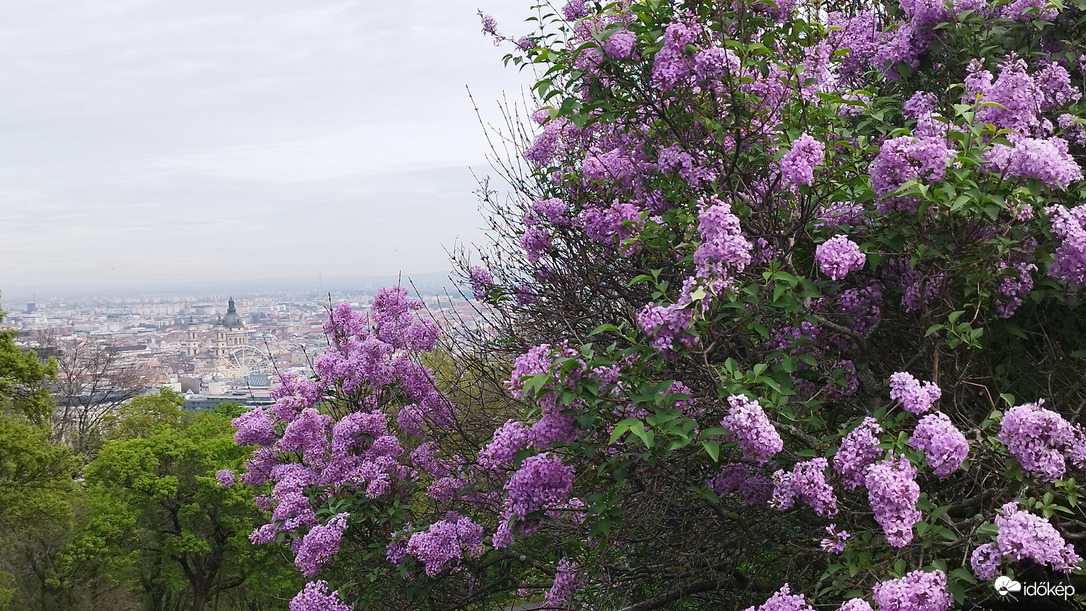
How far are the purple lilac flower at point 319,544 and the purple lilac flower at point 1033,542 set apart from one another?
4087 mm

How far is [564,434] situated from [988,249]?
1.94 m

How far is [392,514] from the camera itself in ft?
19.2

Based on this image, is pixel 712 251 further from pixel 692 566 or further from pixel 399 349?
pixel 399 349

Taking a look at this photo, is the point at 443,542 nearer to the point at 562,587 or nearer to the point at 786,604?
the point at 562,587

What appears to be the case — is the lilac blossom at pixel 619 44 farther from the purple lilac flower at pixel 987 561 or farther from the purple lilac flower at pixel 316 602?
the purple lilac flower at pixel 316 602

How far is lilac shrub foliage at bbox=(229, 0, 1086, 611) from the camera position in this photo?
3264mm

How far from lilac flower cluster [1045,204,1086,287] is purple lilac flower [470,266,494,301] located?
4.03m

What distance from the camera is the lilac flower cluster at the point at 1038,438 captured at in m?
3.03

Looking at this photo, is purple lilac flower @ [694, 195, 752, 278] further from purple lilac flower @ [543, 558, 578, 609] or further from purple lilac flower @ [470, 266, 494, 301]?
purple lilac flower @ [470, 266, 494, 301]

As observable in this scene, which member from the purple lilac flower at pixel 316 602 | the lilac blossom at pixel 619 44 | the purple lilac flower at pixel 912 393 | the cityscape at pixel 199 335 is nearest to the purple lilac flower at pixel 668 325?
the purple lilac flower at pixel 912 393

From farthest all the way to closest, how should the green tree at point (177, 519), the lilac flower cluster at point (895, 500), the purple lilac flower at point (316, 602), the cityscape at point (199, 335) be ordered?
1. the green tree at point (177, 519)
2. the cityscape at point (199, 335)
3. the purple lilac flower at point (316, 602)
4. the lilac flower cluster at point (895, 500)

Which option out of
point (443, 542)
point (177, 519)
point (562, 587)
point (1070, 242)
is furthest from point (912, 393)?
point (177, 519)

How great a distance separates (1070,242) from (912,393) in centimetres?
85

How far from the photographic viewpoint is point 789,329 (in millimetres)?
4055
